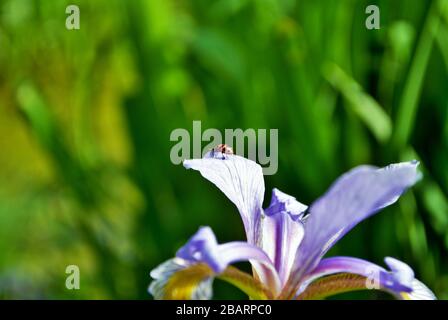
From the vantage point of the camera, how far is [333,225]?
1.60ft

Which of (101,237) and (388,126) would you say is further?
(101,237)

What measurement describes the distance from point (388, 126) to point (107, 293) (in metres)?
0.60

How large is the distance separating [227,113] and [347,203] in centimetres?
76

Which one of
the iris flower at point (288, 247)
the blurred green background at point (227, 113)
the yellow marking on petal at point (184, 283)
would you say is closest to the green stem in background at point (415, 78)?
the blurred green background at point (227, 113)

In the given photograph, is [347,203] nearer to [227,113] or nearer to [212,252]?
[212,252]

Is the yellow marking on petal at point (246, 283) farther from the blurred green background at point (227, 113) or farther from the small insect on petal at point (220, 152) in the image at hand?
the blurred green background at point (227, 113)

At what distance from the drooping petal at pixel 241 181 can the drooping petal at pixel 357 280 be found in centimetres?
6

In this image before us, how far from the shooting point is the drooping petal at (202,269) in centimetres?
43

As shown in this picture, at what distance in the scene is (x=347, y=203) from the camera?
0.47 m

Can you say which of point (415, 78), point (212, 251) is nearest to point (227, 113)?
point (415, 78)

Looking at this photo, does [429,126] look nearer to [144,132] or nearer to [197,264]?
[144,132]

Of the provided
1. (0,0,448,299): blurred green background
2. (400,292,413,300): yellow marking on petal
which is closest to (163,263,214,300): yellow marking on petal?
(400,292,413,300): yellow marking on petal

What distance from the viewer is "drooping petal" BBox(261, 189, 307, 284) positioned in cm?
54

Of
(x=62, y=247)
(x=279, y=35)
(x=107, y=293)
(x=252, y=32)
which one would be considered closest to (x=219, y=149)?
(x=279, y=35)
